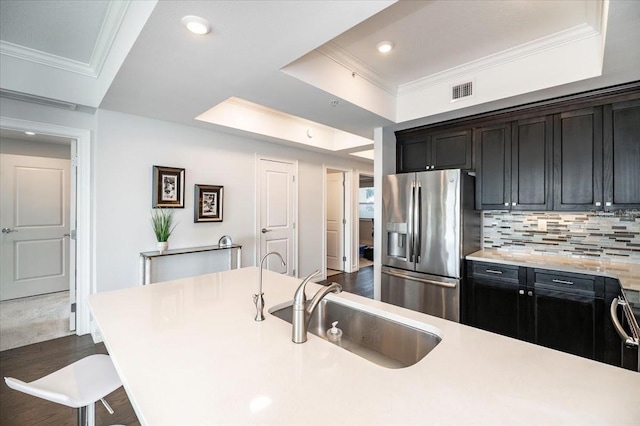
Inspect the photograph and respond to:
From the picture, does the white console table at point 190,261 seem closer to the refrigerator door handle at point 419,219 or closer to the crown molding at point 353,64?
the refrigerator door handle at point 419,219

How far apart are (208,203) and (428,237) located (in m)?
2.61

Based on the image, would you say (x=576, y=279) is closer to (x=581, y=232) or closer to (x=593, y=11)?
(x=581, y=232)

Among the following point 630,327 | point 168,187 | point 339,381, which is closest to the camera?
point 339,381

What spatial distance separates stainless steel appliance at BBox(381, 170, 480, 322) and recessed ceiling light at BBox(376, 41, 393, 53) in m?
1.22

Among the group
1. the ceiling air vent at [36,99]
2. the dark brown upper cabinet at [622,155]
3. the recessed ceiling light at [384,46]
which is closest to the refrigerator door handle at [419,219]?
the recessed ceiling light at [384,46]

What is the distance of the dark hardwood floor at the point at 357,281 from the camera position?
187 inches

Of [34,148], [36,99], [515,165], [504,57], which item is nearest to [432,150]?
[515,165]

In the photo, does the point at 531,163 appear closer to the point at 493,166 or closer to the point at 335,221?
the point at 493,166

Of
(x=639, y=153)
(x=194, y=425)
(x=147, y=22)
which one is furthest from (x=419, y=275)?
(x=147, y=22)

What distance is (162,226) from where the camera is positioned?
3205 mm

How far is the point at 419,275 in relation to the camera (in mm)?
3066

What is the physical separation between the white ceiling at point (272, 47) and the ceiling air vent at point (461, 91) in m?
0.11

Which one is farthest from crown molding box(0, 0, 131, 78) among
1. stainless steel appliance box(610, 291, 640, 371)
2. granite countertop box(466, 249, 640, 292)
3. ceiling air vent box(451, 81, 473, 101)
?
granite countertop box(466, 249, 640, 292)

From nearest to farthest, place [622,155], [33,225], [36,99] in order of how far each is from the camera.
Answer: [622,155]
[36,99]
[33,225]
